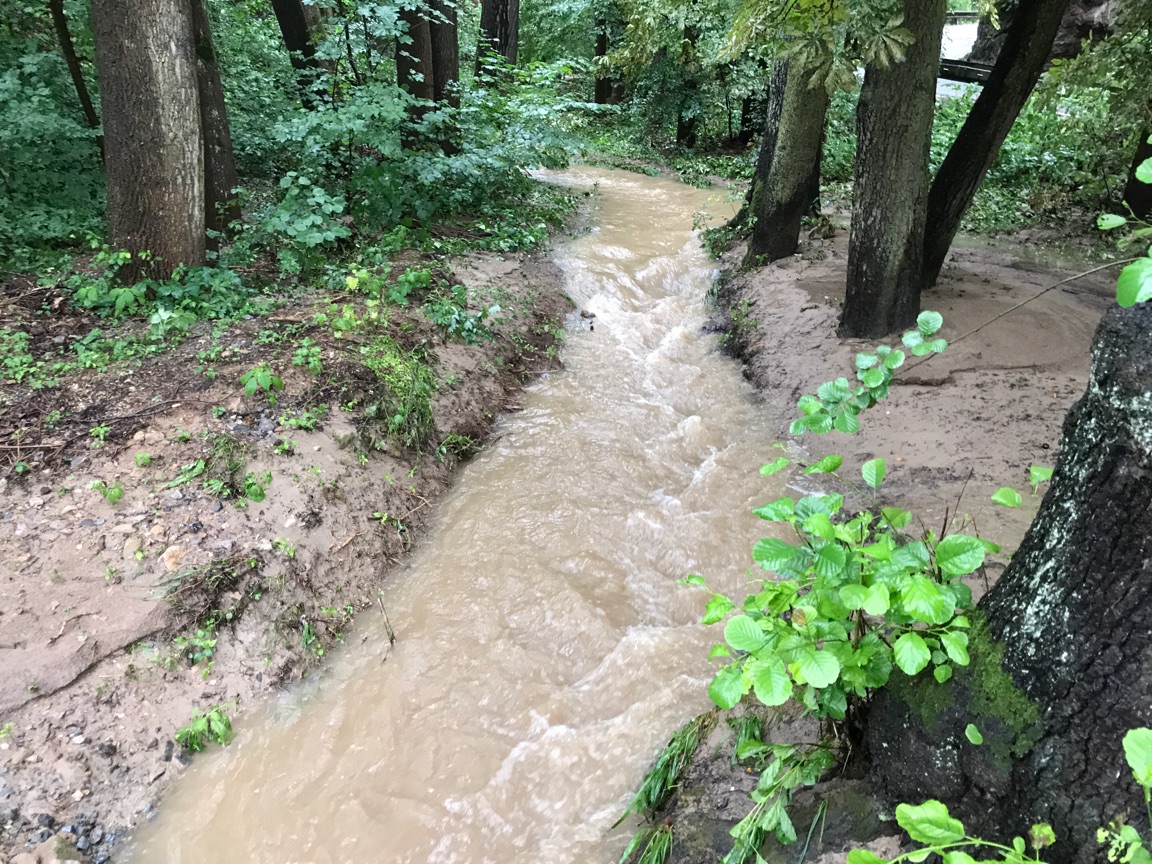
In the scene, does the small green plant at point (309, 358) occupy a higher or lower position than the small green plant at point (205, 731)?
higher

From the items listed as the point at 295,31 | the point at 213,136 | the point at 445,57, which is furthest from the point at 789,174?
the point at 295,31

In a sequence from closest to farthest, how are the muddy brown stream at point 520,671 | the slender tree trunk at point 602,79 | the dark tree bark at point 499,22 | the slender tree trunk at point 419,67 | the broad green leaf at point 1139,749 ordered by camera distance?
the broad green leaf at point 1139,749 < the muddy brown stream at point 520,671 < the slender tree trunk at point 419,67 < the dark tree bark at point 499,22 < the slender tree trunk at point 602,79

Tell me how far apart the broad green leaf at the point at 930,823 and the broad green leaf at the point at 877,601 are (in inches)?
18.4

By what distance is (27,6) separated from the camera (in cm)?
686

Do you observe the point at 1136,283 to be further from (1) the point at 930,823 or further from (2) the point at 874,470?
(1) the point at 930,823

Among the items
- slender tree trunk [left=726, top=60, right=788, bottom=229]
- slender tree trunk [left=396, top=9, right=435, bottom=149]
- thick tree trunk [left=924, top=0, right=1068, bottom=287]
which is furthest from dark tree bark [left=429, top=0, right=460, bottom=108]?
thick tree trunk [left=924, top=0, right=1068, bottom=287]

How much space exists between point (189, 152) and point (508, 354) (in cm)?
299

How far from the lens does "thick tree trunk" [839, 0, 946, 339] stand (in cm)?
516

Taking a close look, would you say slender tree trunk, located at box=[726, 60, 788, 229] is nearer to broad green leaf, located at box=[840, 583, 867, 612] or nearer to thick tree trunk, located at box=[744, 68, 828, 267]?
thick tree trunk, located at box=[744, 68, 828, 267]

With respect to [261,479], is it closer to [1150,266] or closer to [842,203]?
[1150,266]

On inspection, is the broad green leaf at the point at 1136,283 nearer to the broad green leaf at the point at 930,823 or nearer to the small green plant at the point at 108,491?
the broad green leaf at the point at 930,823

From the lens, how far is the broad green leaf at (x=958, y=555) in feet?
5.81

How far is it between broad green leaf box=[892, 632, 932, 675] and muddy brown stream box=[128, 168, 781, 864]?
5.57ft

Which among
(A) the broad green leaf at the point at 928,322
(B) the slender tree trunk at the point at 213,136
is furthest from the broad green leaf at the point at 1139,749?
(B) the slender tree trunk at the point at 213,136
